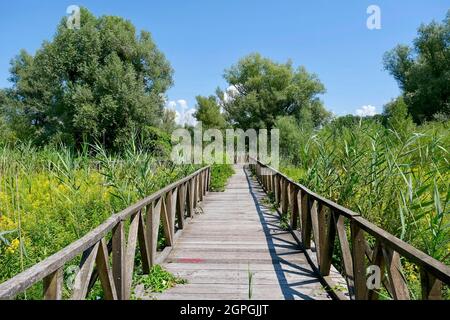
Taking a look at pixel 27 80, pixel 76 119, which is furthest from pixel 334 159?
pixel 27 80

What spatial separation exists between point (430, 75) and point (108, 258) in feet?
90.8

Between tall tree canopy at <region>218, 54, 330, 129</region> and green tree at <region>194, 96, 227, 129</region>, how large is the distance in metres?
2.36

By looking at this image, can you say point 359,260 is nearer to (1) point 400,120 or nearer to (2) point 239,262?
(2) point 239,262

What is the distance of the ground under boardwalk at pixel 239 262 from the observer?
9.98 feet

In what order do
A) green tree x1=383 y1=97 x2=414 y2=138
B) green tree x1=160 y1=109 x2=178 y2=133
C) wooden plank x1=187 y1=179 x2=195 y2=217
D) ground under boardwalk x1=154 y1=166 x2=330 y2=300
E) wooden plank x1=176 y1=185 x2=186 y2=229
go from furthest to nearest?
green tree x1=160 y1=109 x2=178 y2=133 < wooden plank x1=187 y1=179 x2=195 y2=217 < wooden plank x1=176 y1=185 x2=186 y2=229 < green tree x1=383 y1=97 x2=414 y2=138 < ground under boardwalk x1=154 y1=166 x2=330 y2=300

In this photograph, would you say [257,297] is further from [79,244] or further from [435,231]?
[79,244]

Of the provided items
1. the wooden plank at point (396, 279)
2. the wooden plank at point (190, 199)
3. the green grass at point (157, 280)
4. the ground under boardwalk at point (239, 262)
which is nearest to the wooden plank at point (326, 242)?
the ground under boardwalk at point (239, 262)

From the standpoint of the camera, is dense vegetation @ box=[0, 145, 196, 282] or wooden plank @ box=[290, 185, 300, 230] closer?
dense vegetation @ box=[0, 145, 196, 282]

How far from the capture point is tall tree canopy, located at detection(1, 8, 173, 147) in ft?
62.9

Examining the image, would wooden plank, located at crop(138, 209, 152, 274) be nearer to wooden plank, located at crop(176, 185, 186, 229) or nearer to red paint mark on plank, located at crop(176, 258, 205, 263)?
red paint mark on plank, located at crop(176, 258, 205, 263)

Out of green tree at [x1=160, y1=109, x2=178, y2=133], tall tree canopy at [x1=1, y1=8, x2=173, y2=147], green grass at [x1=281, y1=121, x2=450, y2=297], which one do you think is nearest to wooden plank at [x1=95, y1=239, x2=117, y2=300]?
green grass at [x1=281, y1=121, x2=450, y2=297]

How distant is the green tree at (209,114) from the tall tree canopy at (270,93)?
2.36m

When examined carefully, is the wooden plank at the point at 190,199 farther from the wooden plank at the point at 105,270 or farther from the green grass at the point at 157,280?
the wooden plank at the point at 105,270
